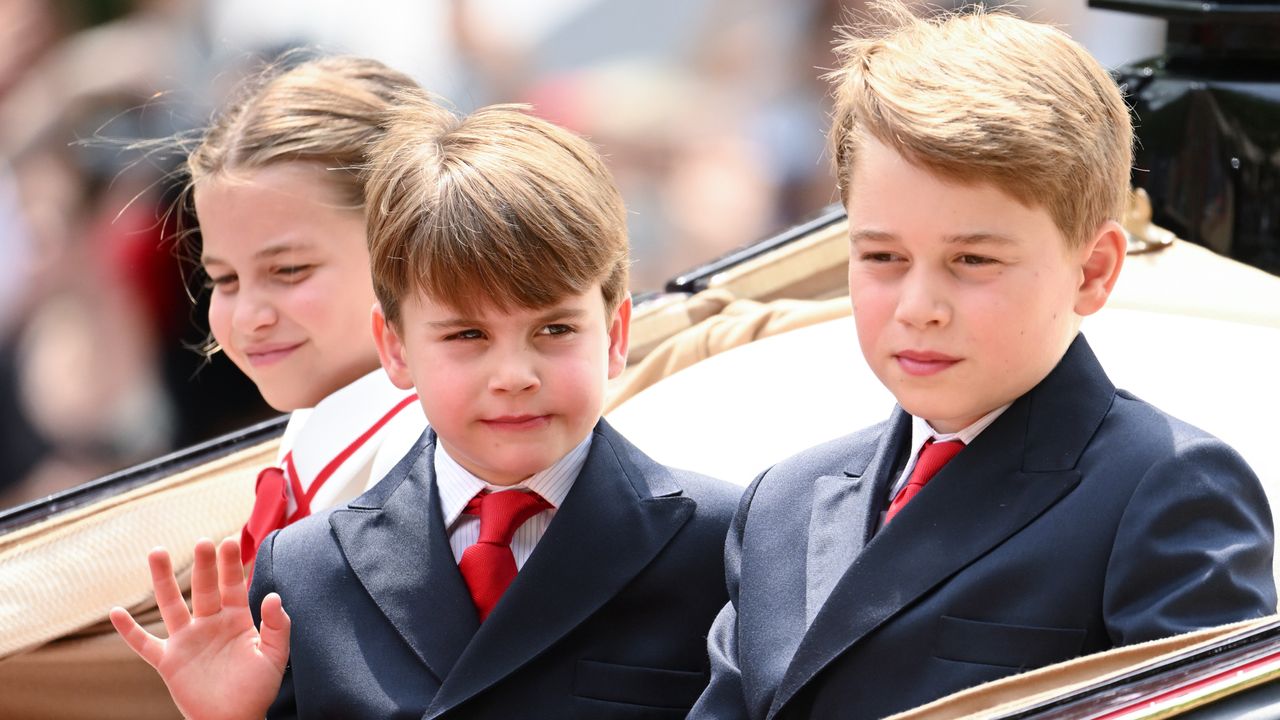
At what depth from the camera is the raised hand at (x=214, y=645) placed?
1359mm

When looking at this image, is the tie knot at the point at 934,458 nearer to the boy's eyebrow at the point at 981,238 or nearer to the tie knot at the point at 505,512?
the boy's eyebrow at the point at 981,238

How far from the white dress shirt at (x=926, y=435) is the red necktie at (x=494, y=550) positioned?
0.97ft

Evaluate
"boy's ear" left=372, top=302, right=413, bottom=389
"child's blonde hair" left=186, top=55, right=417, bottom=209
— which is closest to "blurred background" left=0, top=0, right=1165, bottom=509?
"child's blonde hair" left=186, top=55, right=417, bottom=209

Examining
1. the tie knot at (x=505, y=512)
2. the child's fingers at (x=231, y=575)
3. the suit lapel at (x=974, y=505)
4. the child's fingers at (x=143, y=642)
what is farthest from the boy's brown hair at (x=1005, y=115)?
the child's fingers at (x=143, y=642)

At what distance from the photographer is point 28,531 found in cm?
194

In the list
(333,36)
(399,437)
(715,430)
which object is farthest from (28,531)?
(333,36)

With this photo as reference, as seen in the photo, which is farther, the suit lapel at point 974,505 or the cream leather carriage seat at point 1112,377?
the cream leather carriage seat at point 1112,377

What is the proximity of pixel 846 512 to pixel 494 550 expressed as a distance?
287 millimetres

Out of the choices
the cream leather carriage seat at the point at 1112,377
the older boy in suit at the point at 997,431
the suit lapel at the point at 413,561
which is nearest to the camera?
the older boy in suit at the point at 997,431

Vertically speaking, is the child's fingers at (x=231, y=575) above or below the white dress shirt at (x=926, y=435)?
below

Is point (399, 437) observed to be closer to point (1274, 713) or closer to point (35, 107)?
point (1274, 713)

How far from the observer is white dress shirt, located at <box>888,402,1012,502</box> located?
127 centimetres

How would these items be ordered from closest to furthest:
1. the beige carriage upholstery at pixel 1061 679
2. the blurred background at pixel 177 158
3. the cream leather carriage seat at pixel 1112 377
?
the beige carriage upholstery at pixel 1061 679, the cream leather carriage seat at pixel 1112 377, the blurred background at pixel 177 158

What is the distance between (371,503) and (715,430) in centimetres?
45
